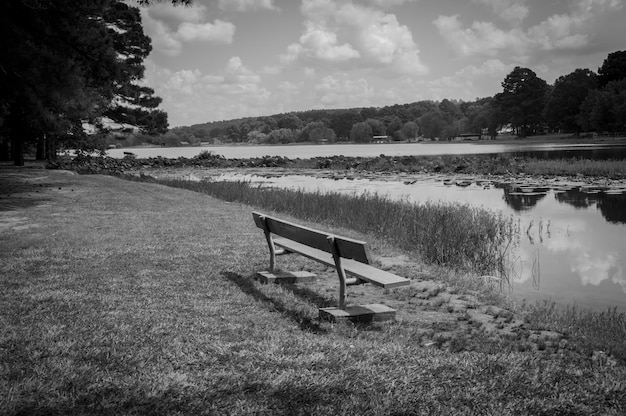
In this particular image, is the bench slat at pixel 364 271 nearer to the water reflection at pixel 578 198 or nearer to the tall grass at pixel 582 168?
the water reflection at pixel 578 198

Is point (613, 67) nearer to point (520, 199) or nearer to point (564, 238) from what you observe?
point (520, 199)

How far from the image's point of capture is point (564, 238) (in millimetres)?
15469

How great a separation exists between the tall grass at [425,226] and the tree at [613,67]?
10053 centimetres

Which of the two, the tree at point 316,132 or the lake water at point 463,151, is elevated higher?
the tree at point 316,132

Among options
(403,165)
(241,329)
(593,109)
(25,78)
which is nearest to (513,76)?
(593,109)

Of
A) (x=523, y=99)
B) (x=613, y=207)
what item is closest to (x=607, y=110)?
(x=523, y=99)

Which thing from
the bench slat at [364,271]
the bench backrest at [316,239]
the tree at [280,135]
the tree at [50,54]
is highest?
the tree at [280,135]

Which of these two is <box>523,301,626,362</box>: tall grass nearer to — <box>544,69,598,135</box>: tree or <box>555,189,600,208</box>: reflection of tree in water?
<box>555,189,600,208</box>: reflection of tree in water

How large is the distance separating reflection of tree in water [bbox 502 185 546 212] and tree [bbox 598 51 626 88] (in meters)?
89.1

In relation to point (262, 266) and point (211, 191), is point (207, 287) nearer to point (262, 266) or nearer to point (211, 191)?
point (262, 266)

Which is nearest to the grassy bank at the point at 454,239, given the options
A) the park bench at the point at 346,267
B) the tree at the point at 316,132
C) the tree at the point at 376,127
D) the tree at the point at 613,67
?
the park bench at the point at 346,267

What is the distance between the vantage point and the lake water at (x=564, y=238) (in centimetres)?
1027

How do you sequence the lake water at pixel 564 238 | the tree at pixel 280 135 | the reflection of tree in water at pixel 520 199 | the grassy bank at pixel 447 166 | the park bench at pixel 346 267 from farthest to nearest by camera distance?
the tree at pixel 280 135
the grassy bank at pixel 447 166
the reflection of tree in water at pixel 520 199
the lake water at pixel 564 238
the park bench at pixel 346 267

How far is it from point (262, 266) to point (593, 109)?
9087cm
